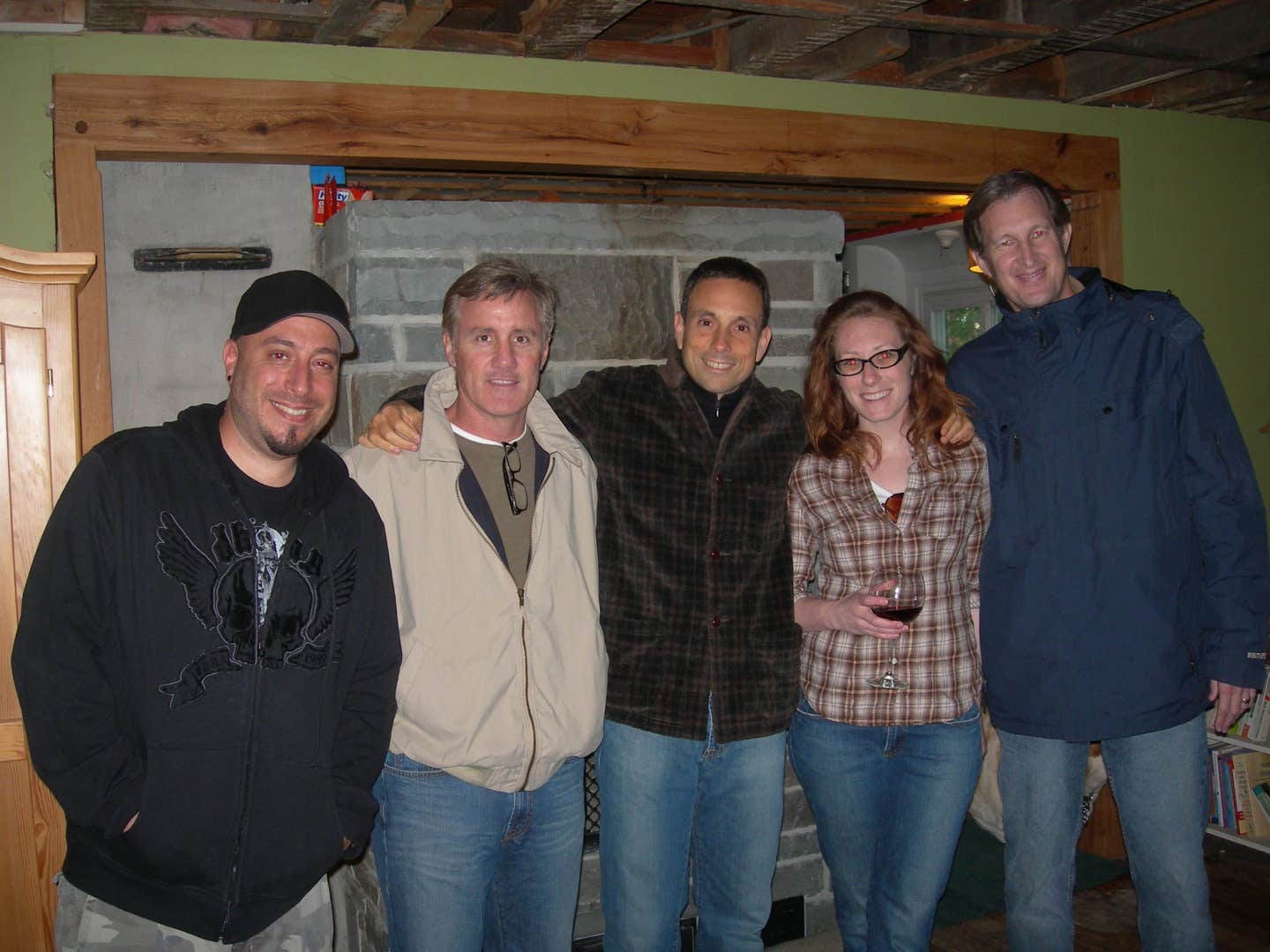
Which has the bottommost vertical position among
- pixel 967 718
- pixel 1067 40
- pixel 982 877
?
pixel 982 877

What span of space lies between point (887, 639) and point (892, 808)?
38 centimetres

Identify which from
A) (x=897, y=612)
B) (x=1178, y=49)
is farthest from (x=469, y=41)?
(x=1178, y=49)

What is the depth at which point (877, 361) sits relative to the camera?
2166 mm

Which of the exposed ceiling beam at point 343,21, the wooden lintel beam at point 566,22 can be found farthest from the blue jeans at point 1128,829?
the exposed ceiling beam at point 343,21

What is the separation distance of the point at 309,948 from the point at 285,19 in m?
2.23

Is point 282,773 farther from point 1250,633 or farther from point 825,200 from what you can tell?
point 825,200

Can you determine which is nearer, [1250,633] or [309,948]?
[309,948]

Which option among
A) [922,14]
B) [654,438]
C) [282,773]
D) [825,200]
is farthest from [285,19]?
[825,200]

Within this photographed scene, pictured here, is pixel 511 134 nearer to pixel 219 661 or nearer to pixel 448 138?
pixel 448 138

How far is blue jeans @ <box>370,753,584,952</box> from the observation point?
186cm

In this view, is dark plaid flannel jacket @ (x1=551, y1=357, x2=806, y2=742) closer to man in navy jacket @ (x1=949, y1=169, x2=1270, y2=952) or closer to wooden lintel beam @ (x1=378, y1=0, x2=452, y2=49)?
man in navy jacket @ (x1=949, y1=169, x2=1270, y2=952)

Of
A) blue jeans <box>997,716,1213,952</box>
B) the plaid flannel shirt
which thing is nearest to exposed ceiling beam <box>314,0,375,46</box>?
the plaid flannel shirt

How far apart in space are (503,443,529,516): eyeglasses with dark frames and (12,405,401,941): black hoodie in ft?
1.14

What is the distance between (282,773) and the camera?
172 centimetres
